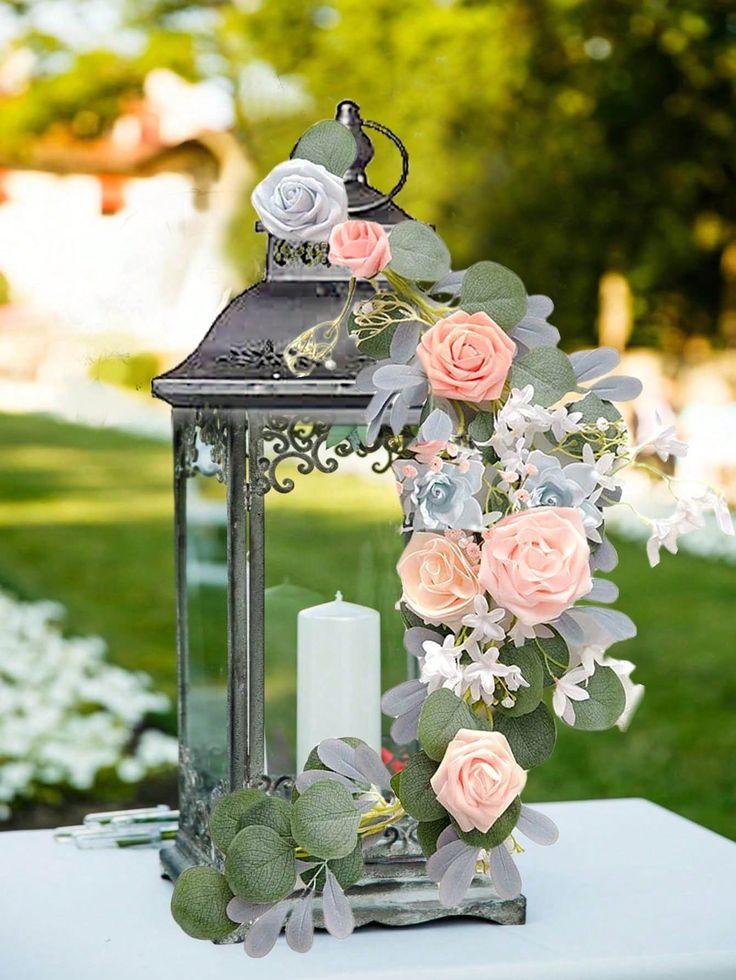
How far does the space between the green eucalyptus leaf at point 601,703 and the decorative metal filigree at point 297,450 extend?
27cm

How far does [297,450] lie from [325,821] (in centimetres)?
31

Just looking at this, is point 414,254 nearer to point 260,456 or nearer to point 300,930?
point 260,456

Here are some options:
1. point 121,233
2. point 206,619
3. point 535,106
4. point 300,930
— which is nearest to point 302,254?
point 206,619

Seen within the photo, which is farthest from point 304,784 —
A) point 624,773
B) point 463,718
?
point 624,773

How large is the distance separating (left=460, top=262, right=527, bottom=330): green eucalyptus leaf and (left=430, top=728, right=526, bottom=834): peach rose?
31 centimetres

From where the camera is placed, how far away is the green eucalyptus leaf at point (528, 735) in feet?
3.03

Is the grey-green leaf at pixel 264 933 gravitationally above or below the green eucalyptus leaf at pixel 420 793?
below

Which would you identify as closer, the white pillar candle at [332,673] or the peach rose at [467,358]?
the peach rose at [467,358]

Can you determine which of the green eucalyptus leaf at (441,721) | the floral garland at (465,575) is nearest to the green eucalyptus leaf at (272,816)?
the floral garland at (465,575)

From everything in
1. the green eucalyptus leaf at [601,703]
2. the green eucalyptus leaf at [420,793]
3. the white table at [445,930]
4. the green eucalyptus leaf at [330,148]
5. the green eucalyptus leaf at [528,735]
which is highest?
the green eucalyptus leaf at [330,148]

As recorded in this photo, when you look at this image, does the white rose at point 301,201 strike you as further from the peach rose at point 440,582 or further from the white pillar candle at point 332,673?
the white pillar candle at point 332,673

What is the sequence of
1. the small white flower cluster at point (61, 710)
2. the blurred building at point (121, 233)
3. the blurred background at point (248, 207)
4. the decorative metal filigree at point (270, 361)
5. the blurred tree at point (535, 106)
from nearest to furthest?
the decorative metal filigree at point (270, 361) → the blurred building at point (121, 233) → the blurred background at point (248, 207) → the small white flower cluster at point (61, 710) → the blurred tree at point (535, 106)

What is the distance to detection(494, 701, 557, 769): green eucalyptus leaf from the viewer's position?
3.03ft

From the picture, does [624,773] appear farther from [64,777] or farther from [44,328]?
[44,328]
